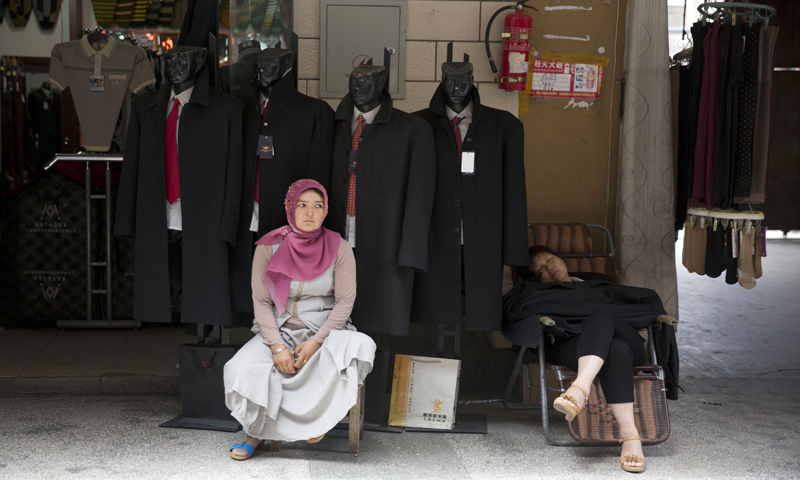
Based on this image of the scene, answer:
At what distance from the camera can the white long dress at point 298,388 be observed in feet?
8.90

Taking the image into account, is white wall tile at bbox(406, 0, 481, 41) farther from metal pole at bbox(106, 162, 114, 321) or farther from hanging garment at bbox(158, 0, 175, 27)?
hanging garment at bbox(158, 0, 175, 27)

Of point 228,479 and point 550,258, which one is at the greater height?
point 550,258

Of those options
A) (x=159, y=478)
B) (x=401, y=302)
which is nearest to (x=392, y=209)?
(x=401, y=302)

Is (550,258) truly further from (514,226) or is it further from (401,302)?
(401,302)

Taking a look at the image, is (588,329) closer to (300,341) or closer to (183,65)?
(300,341)

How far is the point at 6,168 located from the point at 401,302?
11.8 ft

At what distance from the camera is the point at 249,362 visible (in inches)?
108

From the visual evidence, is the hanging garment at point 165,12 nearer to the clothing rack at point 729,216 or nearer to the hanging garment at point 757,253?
the clothing rack at point 729,216

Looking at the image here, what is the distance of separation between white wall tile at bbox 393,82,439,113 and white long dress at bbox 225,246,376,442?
1391 mm

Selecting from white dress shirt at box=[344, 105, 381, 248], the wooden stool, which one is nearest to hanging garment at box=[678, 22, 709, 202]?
white dress shirt at box=[344, 105, 381, 248]

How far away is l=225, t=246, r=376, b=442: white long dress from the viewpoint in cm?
271

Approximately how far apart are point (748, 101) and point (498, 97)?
1193 mm

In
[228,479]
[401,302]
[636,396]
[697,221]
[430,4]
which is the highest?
[430,4]

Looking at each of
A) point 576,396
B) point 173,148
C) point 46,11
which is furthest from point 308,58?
point 46,11
